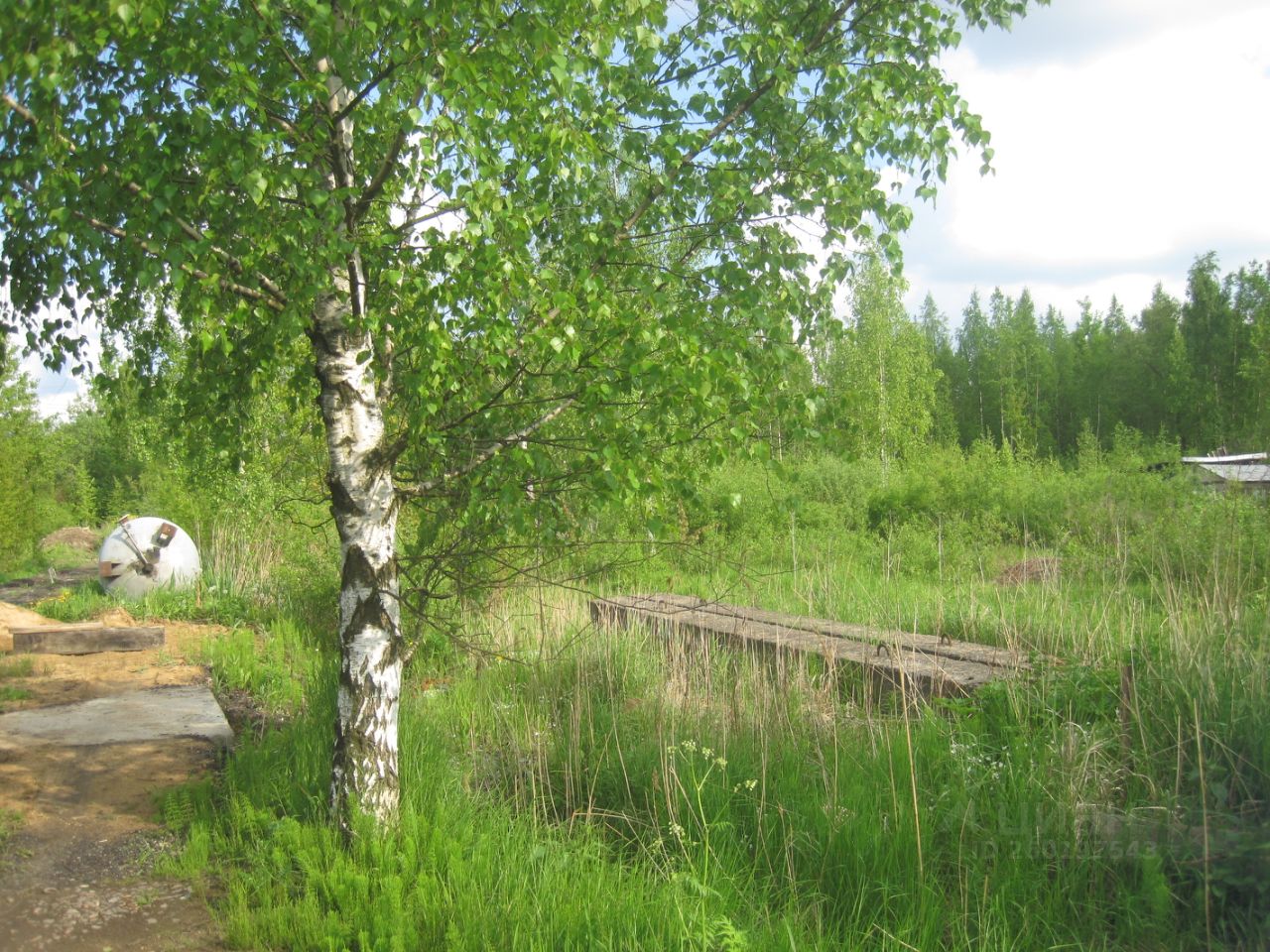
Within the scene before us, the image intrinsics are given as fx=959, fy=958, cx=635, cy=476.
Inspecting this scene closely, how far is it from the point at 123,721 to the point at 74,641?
364cm

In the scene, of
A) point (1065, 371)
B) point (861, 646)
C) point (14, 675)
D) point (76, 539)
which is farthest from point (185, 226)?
point (1065, 371)

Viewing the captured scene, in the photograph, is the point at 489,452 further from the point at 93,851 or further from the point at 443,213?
the point at 93,851

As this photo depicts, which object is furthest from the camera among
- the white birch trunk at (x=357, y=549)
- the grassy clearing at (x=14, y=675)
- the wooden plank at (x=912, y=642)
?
the grassy clearing at (x=14, y=675)

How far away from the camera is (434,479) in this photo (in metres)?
4.76

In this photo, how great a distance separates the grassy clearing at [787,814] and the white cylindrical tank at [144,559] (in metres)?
8.83

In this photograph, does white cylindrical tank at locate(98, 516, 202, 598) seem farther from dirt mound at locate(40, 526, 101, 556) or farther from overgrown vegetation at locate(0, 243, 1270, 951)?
dirt mound at locate(40, 526, 101, 556)

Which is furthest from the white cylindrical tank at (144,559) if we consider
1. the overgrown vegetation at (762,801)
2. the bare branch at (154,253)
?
the bare branch at (154,253)

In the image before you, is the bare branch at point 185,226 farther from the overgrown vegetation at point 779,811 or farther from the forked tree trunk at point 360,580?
the overgrown vegetation at point 779,811

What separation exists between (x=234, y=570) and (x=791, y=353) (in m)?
11.9

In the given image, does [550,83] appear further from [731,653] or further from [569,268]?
[731,653]

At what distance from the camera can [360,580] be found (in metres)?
4.40

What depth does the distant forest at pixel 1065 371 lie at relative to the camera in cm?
4000

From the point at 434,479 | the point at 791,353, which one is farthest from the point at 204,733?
the point at 791,353

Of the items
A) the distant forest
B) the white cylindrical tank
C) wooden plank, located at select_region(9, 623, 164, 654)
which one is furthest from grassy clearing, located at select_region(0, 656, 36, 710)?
the distant forest
